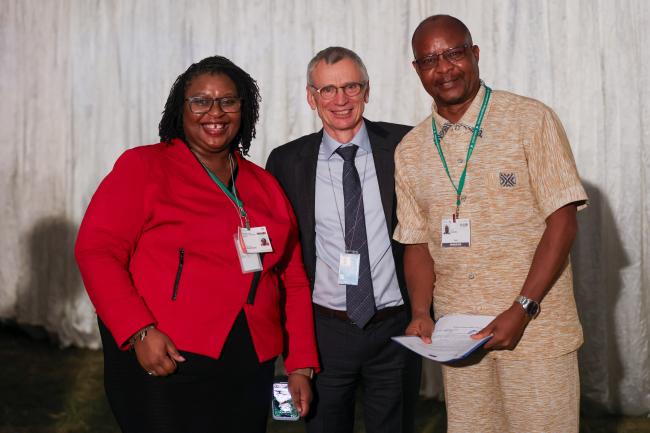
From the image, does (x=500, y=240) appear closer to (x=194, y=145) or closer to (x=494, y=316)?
(x=494, y=316)

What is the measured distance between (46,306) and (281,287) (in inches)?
153

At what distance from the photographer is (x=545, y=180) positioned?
5.52 ft

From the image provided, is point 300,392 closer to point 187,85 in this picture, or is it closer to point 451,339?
point 451,339

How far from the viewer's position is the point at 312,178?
2250mm

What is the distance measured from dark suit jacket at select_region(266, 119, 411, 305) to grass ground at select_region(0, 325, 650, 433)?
163 cm

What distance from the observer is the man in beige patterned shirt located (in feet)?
5.49

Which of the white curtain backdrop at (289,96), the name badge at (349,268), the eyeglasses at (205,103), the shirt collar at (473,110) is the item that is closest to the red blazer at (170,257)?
the eyeglasses at (205,103)

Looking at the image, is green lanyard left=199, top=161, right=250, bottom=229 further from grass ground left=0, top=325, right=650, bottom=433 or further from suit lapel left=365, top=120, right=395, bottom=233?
grass ground left=0, top=325, right=650, bottom=433

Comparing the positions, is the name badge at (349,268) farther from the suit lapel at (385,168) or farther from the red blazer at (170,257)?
the red blazer at (170,257)

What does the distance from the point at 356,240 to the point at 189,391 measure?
721 millimetres

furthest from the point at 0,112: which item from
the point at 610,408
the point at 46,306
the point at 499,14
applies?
the point at 610,408

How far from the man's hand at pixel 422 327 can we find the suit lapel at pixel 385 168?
0.37 metres

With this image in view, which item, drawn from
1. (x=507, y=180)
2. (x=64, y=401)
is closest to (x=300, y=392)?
(x=507, y=180)

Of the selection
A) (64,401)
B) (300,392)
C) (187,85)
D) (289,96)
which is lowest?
(64,401)
